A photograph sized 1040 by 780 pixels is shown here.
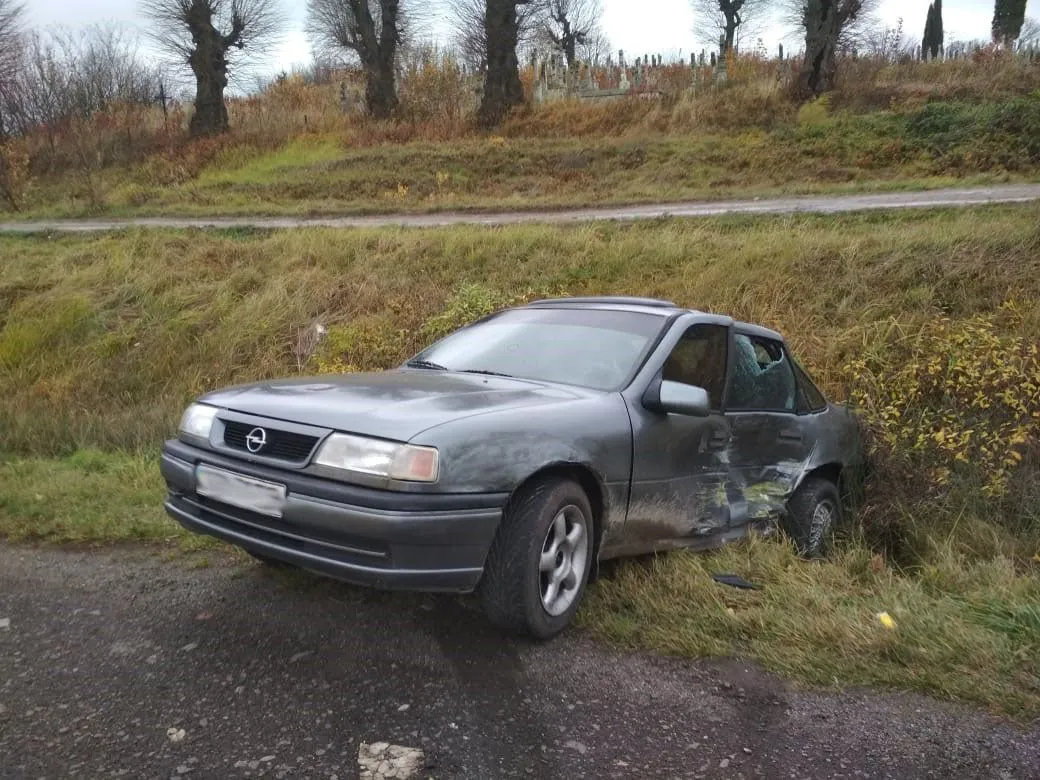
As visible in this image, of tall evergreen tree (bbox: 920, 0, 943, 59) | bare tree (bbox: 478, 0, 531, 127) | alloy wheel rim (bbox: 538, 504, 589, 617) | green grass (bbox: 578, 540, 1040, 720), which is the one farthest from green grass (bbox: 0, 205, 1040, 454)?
tall evergreen tree (bbox: 920, 0, 943, 59)

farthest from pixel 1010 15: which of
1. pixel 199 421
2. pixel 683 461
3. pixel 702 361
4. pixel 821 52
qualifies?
pixel 199 421

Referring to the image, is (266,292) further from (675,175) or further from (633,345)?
(675,175)

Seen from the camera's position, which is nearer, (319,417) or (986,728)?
(986,728)

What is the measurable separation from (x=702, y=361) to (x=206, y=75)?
2634 centimetres

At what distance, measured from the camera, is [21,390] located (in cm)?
1002

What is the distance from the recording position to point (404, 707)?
300cm

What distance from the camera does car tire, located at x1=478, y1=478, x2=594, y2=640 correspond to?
3.35 m

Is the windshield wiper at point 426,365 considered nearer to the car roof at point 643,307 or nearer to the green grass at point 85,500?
the car roof at point 643,307

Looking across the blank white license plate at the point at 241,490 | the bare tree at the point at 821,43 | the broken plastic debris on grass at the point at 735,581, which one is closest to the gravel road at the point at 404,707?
the blank white license plate at the point at 241,490

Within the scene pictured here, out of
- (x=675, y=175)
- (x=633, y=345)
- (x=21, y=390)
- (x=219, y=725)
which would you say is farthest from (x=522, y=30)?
(x=219, y=725)

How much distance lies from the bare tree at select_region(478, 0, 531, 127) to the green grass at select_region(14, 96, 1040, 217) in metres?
1.78

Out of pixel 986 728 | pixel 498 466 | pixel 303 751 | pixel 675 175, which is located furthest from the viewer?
pixel 675 175

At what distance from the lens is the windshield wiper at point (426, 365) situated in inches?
181

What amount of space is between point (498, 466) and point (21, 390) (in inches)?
344
